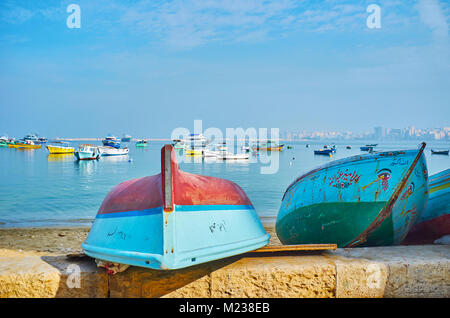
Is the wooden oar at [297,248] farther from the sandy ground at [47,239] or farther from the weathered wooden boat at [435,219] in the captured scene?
the sandy ground at [47,239]

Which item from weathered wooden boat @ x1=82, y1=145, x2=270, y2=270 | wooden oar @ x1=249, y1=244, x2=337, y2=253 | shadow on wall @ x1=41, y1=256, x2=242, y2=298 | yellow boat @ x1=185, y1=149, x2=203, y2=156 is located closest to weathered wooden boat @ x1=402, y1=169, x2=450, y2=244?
wooden oar @ x1=249, y1=244, x2=337, y2=253

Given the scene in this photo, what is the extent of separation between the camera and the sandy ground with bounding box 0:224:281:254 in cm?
855

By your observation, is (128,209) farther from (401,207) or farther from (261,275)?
(401,207)

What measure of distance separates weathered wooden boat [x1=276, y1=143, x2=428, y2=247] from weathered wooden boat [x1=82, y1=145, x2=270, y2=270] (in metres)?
1.28

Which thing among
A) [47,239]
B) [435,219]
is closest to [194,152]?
[47,239]

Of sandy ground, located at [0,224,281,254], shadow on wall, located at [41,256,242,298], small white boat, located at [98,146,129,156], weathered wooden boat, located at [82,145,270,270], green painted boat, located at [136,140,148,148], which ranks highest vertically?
green painted boat, located at [136,140,148,148]

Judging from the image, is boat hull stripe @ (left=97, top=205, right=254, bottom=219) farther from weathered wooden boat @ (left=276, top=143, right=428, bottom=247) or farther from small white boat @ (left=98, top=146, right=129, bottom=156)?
small white boat @ (left=98, top=146, right=129, bottom=156)

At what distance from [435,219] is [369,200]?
4.53 feet

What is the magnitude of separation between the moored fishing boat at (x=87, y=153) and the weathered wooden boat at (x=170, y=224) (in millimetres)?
44658

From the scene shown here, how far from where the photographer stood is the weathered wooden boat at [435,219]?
4.83 m

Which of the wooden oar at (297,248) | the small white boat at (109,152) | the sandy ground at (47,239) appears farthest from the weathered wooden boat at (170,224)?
the small white boat at (109,152)

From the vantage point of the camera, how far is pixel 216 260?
3256 mm
